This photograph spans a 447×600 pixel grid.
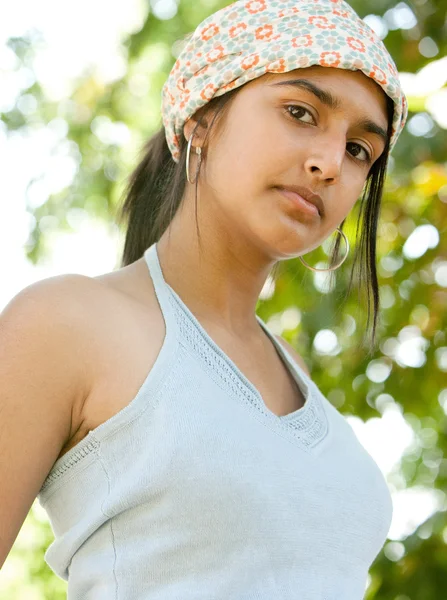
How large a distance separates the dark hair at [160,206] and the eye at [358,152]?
10 cm

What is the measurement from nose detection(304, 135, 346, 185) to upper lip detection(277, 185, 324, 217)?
24 mm

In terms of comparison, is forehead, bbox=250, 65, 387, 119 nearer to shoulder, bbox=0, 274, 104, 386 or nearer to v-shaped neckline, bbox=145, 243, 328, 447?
v-shaped neckline, bbox=145, 243, 328, 447

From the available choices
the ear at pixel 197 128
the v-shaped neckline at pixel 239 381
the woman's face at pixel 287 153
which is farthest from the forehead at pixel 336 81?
the v-shaped neckline at pixel 239 381

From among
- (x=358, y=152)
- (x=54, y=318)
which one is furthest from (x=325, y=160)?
(x=54, y=318)

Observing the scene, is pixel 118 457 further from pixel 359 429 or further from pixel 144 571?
pixel 359 429

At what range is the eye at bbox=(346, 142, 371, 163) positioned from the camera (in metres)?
1.80

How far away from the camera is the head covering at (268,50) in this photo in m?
1.71

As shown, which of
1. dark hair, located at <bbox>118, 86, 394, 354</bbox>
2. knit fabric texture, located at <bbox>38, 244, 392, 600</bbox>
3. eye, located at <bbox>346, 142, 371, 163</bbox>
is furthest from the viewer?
dark hair, located at <bbox>118, 86, 394, 354</bbox>

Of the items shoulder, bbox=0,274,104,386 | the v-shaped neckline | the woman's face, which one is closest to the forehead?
the woman's face

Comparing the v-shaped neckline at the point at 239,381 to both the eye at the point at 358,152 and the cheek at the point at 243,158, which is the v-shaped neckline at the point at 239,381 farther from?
the eye at the point at 358,152

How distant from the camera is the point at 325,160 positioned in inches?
A: 65.4

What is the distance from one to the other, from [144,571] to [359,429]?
6.28 ft

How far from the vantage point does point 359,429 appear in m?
3.26

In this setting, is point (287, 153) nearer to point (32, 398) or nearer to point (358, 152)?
point (358, 152)
